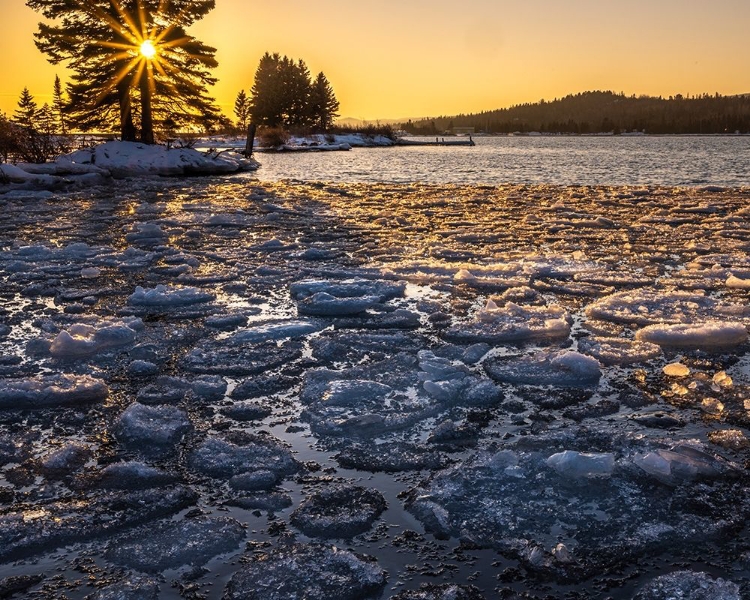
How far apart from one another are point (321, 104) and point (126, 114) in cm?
5344

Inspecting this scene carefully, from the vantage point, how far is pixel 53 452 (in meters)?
2.68

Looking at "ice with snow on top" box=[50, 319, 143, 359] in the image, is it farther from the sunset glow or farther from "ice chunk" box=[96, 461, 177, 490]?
the sunset glow

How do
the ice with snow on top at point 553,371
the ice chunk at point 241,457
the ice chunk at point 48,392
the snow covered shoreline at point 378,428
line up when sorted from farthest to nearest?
the ice with snow on top at point 553,371 < the ice chunk at point 48,392 < the ice chunk at point 241,457 < the snow covered shoreline at point 378,428

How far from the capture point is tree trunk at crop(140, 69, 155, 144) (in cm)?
2247

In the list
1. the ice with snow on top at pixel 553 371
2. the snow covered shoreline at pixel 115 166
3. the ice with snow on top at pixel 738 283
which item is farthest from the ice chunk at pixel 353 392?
the snow covered shoreline at pixel 115 166

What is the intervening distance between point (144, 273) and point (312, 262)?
1.81m

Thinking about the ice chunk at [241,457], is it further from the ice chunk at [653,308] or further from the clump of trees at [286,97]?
the clump of trees at [286,97]

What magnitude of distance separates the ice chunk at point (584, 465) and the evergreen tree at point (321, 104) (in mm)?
74313

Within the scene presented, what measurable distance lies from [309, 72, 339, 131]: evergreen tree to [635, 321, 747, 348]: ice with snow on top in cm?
7272

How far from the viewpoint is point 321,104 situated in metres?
73.4

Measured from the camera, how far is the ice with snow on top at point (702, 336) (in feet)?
13.4

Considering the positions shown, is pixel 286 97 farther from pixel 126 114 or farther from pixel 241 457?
pixel 241 457

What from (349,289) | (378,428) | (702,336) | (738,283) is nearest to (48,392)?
(378,428)

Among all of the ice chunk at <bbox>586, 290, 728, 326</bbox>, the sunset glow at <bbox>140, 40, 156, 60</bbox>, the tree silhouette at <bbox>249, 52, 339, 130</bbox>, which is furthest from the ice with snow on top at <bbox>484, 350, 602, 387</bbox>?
the tree silhouette at <bbox>249, 52, 339, 130</bbox>
